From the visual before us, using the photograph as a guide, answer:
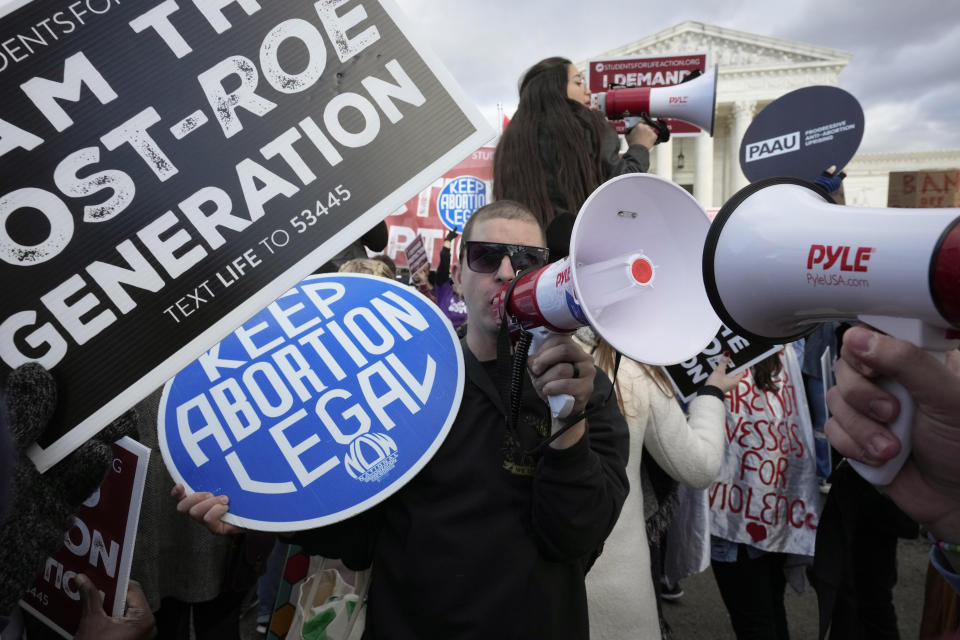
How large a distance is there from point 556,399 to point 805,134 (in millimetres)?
1971

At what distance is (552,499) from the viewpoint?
133 centimetres

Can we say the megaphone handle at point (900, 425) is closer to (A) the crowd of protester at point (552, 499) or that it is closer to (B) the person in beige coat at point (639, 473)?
(A) the crowd of protester at point (552, 499)

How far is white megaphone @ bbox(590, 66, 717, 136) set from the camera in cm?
263

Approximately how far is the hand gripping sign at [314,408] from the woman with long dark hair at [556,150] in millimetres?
979

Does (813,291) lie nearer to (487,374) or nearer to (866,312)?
(866,312)

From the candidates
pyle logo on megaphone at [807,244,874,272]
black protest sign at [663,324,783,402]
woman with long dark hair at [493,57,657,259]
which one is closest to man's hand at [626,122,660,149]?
woman with long dark hair at [493,57,657,259]

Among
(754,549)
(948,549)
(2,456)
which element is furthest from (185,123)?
(754,549)

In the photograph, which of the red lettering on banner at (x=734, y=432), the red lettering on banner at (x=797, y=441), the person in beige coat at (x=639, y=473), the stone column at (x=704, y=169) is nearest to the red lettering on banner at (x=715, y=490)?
the red lettering on banner at (x=734, y=432)

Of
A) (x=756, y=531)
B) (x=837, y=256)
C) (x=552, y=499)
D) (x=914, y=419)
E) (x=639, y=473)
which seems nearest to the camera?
(x=837, y=256)

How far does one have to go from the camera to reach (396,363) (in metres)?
1.46

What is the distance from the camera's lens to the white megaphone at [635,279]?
1048 millimetres

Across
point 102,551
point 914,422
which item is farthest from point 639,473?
point 102,551

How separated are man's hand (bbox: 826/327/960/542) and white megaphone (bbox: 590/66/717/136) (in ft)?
6.67

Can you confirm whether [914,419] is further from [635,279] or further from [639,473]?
[639,473]
